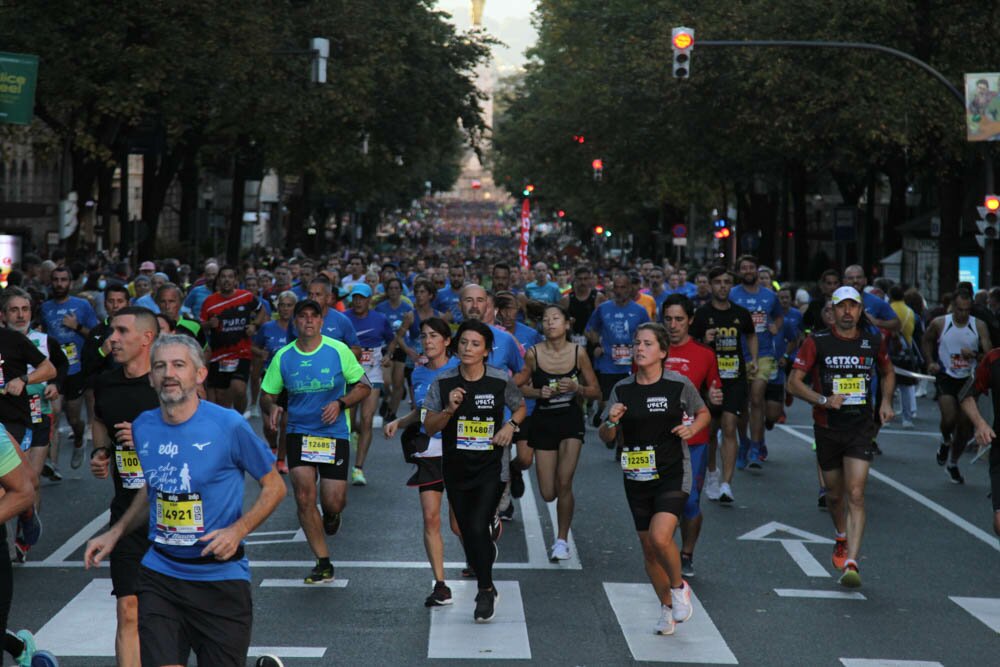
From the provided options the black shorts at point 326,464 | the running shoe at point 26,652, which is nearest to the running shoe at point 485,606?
the black shorts at point 326,464

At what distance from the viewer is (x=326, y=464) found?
10914 mm

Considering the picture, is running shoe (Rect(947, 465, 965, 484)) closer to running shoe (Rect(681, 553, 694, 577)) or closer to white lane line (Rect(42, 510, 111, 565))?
running shoe (Rect(681, 553, 694, 577))

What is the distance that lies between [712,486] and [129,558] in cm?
799

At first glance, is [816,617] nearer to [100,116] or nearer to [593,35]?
[100,116]

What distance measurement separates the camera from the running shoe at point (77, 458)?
52.7 ft

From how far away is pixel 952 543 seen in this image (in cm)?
1273

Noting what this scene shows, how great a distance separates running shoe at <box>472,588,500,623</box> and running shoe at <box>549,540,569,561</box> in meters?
1.96

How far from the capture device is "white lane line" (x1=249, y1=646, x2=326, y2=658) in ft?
28.3

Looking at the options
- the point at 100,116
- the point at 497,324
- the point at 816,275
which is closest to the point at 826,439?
the point at 497,324

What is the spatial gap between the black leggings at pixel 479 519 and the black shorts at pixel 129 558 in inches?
102

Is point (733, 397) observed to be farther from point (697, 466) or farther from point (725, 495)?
point (697, 466)

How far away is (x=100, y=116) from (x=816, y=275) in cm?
2922

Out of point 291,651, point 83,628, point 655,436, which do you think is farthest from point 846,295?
point 83,628

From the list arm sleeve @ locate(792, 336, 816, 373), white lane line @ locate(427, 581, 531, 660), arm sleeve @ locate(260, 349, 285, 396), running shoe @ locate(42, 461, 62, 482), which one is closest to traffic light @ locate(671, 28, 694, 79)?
running shoe @ locate(42, 461, 62, 482)
